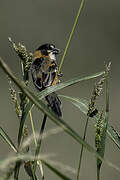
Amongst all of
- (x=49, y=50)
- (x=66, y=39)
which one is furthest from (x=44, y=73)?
(x=66, y=39)

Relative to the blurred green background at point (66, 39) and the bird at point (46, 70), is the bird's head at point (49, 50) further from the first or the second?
the blurred green background at point (66, 39)

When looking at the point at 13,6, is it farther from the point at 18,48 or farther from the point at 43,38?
the point at 18,48

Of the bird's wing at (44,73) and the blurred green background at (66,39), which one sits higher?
the bird's wing at (44,73)

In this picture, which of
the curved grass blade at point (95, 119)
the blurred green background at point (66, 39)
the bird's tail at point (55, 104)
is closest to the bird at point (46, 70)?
the bird's tail at point (55, 104)

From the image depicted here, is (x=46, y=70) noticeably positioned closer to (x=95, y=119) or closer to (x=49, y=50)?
(x=49, y=50)

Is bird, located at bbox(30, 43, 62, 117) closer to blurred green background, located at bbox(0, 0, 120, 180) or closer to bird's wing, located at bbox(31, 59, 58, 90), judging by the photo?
bird's wing, located at bbox(31, 59, 58, 90)

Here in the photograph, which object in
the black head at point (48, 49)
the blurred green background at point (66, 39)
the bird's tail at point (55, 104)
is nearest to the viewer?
the bird's tail at point (55, 104)

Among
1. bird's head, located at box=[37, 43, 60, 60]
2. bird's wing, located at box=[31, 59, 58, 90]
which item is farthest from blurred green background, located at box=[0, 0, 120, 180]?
bird's wing, located at box=[31, 59, 58, 90]
